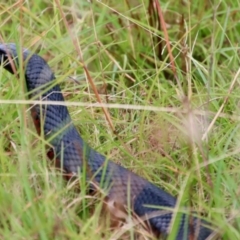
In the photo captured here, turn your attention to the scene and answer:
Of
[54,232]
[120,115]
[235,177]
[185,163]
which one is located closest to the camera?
[54,232]

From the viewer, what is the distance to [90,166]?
7.61ft

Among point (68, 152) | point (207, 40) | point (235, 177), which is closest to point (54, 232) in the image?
point (68, 152)

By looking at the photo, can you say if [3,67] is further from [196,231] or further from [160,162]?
[196,231]

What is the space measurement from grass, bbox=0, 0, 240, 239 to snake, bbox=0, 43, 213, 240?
0.04m

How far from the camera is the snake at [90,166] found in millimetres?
2100

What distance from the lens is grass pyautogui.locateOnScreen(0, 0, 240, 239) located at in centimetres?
207

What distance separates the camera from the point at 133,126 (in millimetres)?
2697

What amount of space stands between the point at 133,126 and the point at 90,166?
1.37 feet

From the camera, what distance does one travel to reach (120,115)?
277cm

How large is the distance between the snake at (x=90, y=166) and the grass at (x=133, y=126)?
4 cm

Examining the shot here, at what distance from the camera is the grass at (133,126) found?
207 centimetres

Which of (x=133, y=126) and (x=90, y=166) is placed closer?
(x=90, y=166)

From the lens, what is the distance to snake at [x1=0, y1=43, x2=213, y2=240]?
2.10m

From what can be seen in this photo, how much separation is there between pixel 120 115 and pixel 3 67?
447 millimetres
